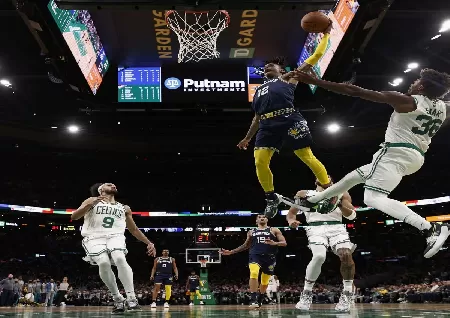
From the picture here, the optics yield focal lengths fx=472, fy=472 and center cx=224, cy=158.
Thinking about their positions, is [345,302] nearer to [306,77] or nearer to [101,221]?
[306,77]

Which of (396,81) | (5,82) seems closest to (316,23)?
(396,81)

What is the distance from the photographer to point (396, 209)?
5.30m

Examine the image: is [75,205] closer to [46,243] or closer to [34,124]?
[46,243]

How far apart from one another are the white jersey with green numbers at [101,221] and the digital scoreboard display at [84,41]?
6006 mm

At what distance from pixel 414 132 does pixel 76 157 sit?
27588 millimetres

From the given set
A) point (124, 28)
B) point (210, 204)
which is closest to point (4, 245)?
point (210, 204)

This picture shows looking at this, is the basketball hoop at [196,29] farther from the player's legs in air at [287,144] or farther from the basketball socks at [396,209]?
the basketball socks at [396,209]

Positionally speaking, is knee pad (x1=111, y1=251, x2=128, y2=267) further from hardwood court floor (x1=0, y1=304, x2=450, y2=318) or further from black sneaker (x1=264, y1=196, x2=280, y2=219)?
black sneaker (x1=264, y1=196, x2=280, y2=219)

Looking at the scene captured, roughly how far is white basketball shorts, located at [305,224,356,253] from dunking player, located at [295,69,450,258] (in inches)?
109

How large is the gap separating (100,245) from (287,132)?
3294mm

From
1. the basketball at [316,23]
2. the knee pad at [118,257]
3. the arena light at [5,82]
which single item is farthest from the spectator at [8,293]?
the basketball at [316,23]

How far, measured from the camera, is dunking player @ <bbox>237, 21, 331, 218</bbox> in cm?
672

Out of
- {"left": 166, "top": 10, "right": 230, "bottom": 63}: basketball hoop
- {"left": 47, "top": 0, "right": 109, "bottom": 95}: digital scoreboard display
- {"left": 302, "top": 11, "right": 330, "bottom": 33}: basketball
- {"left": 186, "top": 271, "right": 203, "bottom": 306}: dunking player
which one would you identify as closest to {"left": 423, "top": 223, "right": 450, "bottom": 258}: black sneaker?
{"left": 302, "top": 11, "right": 330, "bottom": 33}: basketball

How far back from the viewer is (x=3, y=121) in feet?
86.4
